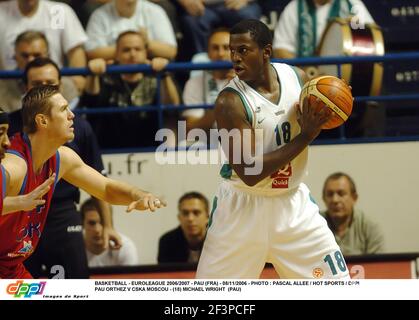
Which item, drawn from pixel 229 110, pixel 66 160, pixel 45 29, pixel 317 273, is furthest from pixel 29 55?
pixel 317 273

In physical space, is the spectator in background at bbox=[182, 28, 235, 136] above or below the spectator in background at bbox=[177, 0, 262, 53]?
below

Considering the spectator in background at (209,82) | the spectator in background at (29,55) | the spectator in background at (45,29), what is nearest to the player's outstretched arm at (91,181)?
the spectator in background at (29,55)

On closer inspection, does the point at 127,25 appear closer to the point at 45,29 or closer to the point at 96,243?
the point at 45,29

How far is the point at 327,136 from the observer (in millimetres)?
6465

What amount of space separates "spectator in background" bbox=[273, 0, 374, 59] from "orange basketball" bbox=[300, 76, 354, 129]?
1.31 metres

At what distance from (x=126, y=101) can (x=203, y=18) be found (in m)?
0.73

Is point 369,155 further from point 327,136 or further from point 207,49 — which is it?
point 207,49

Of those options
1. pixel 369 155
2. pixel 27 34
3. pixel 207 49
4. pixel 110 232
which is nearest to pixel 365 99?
pixel 369 155

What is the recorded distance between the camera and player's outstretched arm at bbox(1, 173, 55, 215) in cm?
516

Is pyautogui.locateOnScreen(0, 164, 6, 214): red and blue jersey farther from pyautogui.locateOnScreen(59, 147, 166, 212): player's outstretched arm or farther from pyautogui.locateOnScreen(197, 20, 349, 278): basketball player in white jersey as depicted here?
pyautogui.locateOnScreen(197, 20, 349, 278): basketball player in white jersey

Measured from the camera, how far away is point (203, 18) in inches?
270

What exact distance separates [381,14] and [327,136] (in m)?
0.76

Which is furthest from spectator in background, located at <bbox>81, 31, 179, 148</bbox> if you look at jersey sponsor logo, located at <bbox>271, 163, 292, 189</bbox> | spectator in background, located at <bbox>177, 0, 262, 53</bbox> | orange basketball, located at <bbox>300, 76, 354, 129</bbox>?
orange basketball, located at <bbox>300, 76, 354, 129</bbox>

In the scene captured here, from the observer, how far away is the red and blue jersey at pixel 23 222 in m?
5.30
